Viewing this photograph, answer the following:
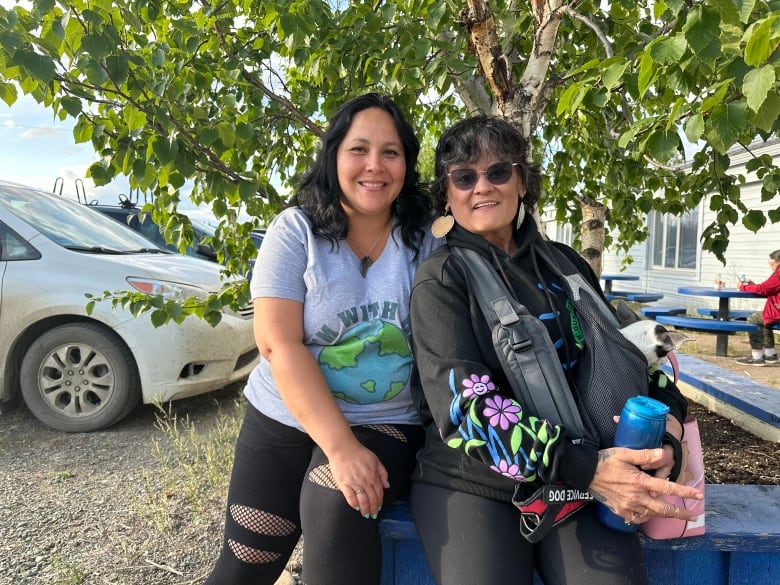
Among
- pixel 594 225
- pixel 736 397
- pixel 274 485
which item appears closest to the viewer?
pixel 274 485

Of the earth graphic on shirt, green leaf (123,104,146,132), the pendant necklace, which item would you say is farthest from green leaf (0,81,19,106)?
the earth graphic on shirt

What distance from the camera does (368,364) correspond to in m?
1.79

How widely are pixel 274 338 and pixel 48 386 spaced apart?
319cm

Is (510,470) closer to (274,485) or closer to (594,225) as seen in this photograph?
(274,485)

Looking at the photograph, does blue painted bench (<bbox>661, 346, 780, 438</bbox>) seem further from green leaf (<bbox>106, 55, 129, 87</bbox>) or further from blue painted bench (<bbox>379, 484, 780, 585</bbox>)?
green leaf (<bbox>106, 55, 129, 87</bbox>)

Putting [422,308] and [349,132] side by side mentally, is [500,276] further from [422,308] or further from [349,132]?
[349,132]

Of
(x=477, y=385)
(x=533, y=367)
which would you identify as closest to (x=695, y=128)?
(x=533, y=367)

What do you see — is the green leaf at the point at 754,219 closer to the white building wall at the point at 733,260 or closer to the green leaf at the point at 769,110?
the green leaf at the point at 769,110

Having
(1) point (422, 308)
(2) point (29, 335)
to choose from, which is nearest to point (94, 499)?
(2) point (29, 335)

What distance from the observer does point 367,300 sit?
1880 millimetres

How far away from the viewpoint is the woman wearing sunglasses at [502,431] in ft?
4.85

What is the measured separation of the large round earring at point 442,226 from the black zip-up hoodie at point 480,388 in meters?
0.03

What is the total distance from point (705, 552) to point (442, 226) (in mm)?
1287

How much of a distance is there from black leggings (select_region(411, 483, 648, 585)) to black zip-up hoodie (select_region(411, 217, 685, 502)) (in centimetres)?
6
